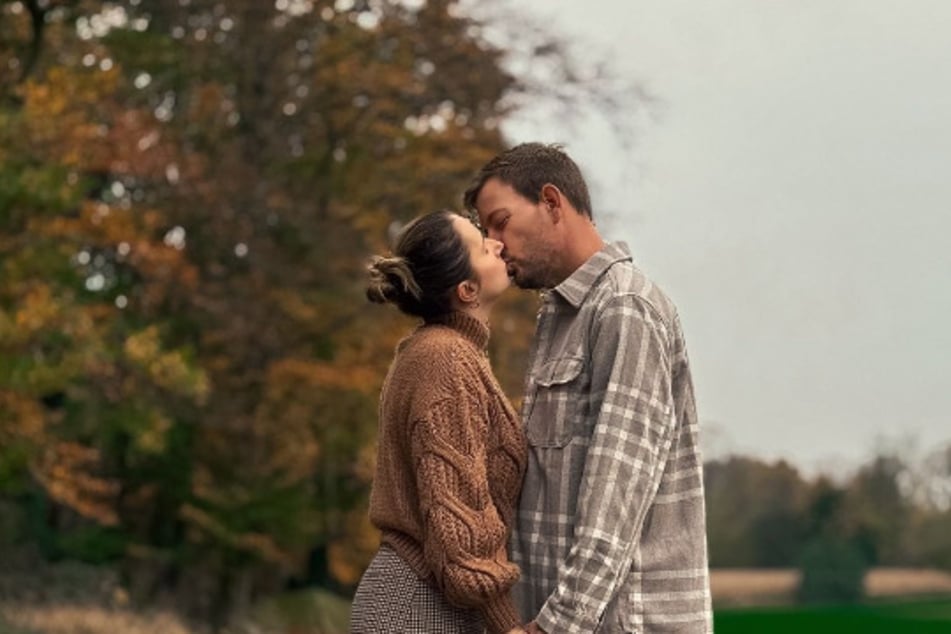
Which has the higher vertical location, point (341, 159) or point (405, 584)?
point (341, 159)

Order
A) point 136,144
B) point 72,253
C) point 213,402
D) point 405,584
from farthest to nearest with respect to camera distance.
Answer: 1. point 213,402
2. point 136,144
3. point 72,253
4. point 405,584

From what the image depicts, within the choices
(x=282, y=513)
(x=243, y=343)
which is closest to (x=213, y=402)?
(x=243, y=343)

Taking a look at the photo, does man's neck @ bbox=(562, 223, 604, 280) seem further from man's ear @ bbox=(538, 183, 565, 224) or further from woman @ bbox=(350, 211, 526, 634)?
woman @ bbox=(350, 211, 526, 634)

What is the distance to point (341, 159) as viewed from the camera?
2428 centimetres

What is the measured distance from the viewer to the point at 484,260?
4.07 m

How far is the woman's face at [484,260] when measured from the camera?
4.05 meters

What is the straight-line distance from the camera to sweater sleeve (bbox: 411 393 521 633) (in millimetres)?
3895

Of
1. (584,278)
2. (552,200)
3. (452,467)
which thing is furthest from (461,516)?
(552,200)

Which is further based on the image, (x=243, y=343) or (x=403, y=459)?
(x=243, y=343)

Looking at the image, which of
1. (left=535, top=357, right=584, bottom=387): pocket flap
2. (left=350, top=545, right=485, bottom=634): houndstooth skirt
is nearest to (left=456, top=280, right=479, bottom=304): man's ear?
(left=535, top=357, right=584, bottom=387): pocket flap

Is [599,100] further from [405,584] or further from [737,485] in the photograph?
[405,584]

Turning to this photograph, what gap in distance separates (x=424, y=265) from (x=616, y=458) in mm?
564

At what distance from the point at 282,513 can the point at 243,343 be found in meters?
2.93

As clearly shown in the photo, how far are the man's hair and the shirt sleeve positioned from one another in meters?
0.26
